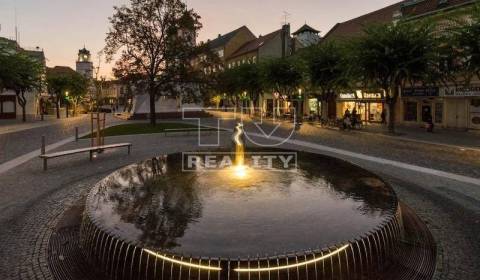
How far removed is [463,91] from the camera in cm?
3058

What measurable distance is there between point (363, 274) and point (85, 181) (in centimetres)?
963

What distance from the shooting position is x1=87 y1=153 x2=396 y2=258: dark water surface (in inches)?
222

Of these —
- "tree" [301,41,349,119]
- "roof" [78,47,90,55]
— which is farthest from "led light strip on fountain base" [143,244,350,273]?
"roof" [78,47,90,55]

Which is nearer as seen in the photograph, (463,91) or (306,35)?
(463,91)

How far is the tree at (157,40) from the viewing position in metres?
32.9

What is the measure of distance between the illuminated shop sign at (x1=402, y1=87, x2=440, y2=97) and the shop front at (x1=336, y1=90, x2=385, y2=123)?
114 inches

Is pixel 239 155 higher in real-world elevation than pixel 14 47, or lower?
lower

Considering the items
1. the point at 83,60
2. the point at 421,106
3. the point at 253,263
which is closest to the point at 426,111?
the point at 421,106

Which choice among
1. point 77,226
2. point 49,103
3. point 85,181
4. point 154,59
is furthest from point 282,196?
point 49,103

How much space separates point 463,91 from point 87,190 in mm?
30021

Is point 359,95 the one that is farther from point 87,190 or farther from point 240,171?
point 87,190

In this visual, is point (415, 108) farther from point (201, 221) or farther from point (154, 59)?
point (201, 221)

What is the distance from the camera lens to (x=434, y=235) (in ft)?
25.3

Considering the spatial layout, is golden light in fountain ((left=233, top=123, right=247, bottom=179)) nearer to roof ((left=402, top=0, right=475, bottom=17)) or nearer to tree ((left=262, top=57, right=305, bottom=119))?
roof ((left=402, top=0, right=475, bottom=17))
